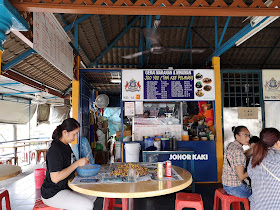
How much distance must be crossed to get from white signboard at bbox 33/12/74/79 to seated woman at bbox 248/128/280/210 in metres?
2.99

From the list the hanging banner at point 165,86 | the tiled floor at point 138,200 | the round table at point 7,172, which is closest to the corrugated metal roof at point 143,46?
the hanging banner at point 165,86

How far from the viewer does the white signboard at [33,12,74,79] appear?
2984mm

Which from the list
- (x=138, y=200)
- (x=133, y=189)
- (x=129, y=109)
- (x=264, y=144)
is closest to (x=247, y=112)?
(x=129, y=109)

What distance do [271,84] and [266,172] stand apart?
15.7 ft

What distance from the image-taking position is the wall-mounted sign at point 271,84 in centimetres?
606

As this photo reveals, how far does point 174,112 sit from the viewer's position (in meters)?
6.04

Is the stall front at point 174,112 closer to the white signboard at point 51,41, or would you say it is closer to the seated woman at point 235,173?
the white signboard at point 51,41

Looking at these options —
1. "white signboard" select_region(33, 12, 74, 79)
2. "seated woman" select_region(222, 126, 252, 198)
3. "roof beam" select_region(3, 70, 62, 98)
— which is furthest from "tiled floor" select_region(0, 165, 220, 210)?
"roof beam" select_region(3, 70, 62, 98)

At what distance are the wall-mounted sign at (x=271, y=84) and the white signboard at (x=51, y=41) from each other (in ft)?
17.1

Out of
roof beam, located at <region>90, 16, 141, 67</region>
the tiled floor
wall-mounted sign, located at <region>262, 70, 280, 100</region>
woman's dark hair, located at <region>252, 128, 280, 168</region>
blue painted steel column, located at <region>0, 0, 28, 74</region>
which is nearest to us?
blue painted steel column, located at <region>0, 0, 28, 74</region>

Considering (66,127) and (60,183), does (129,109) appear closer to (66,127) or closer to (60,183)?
(66,127)

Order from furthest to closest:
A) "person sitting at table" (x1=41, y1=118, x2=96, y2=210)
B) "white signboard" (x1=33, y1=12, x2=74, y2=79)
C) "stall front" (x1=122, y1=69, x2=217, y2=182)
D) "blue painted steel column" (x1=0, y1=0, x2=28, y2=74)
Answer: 1. "stall front" (x1=122, y1=69, x2=217, y2=182)
2. "white signboard" (x1=33, y1=12, x2=74, y2=79)
3. "person sitting at table" (x1=41, y1=118, x2=96, y2=210)
4. "blue painted steel column" (x1=0, y1=0, x2=28, y2=74)

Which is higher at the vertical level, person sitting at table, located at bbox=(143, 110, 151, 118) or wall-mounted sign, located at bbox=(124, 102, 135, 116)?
wall-mounted sign, located at bbox=(124, 102, 135, 116)

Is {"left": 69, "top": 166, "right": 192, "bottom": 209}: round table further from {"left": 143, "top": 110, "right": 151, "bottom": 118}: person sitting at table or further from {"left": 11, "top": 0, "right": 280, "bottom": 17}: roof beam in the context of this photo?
{"left": 143, "top": 110, "right": 151, "bottom": 118}: person sitting at table
